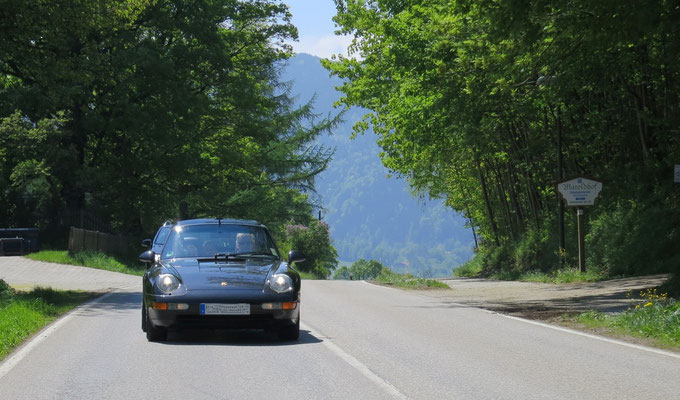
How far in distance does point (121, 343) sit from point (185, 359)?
1.92m

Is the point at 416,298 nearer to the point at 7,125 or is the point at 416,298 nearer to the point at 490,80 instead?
the point at 490,80

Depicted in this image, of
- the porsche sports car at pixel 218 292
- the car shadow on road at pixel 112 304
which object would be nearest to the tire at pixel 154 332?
the porsche sports car at pixel 218 292

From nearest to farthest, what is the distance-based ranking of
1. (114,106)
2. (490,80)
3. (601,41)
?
(601,41), (490,80), (114,106)

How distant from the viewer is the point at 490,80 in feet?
70.5

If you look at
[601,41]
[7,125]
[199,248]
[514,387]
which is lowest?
[514,387]

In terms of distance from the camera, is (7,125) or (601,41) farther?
(7,125)

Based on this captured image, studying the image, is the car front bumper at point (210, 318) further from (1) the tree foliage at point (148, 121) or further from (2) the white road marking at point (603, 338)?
(1) the tree foliage at point (148, 121)

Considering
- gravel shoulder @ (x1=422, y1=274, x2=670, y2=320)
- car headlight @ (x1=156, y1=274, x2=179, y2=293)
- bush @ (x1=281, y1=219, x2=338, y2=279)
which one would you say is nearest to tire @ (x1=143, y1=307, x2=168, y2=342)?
car headlight @ (x1=156, y1=274, x2=179, y2=293)

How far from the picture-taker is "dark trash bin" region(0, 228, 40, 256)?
3950 centimetres

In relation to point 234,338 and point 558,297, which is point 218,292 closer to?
point 234,338

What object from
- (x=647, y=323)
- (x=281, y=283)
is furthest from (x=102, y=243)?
(x=647, y=323)

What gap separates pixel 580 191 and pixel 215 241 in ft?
56.9

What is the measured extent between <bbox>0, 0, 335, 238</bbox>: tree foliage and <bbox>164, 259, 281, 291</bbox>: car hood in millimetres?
18526

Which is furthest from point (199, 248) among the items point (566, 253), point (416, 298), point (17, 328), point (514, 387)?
point (566, 253)
